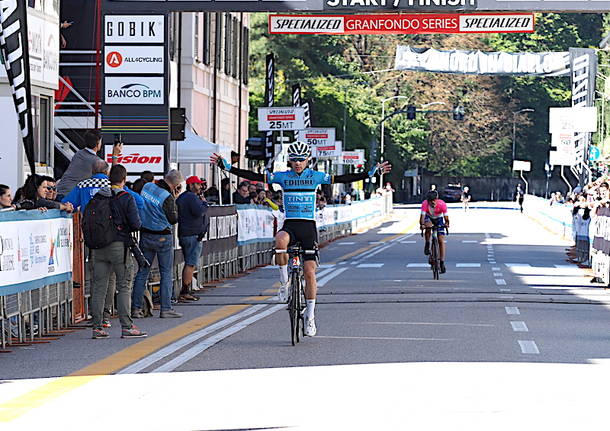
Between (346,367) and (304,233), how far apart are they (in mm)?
2596

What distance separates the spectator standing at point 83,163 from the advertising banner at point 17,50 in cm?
185

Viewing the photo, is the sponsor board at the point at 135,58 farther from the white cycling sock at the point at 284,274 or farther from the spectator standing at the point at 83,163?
the white cycling sock at the point at 284,274

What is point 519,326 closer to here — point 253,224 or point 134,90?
point 134,90

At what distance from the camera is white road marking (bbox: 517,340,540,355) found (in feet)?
47.7

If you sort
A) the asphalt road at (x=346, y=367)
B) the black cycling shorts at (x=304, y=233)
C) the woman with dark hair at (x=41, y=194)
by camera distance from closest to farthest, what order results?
1. the asphalt road at (x=346, y=367)
2. the black cycling shorts at (x=304, y=233)
3. the woman with dark hair at (x=41, y=194)

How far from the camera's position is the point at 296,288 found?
15.1m

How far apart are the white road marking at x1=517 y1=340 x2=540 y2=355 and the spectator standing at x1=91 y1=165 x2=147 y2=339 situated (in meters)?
4.07

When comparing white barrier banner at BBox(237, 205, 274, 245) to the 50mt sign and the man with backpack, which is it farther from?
the man with backpack

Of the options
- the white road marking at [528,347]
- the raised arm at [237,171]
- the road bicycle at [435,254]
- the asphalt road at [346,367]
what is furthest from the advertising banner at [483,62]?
the white road marking at [528,347]

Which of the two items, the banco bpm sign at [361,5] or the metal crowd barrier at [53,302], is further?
the banco bpm sign at [361,5]

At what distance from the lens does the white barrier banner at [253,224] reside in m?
30.9

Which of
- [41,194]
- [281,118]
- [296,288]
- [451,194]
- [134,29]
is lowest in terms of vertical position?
[451,194]

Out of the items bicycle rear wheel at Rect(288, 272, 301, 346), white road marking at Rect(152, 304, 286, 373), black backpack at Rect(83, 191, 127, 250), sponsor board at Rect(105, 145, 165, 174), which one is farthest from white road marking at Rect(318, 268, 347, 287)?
bicycle rear wheel at Rect(288, 272, 301, 346)

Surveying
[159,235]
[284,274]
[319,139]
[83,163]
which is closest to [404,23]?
A: [159,235]
